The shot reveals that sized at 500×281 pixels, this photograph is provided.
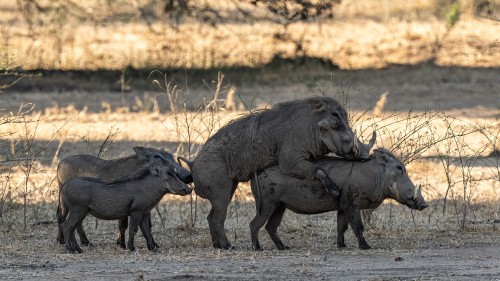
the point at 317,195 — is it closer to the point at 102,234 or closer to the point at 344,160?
the point at 344,160

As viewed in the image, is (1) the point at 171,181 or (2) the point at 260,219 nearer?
(1) the point at 171,181

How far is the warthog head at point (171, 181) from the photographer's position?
10.7 m

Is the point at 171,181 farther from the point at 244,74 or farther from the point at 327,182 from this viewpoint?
the point at 244,74

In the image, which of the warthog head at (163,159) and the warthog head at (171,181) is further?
the warthog head at (163,159)

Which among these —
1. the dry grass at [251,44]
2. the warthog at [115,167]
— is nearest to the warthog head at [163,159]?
the warthog at [115,167]

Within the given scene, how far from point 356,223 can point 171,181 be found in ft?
5.67

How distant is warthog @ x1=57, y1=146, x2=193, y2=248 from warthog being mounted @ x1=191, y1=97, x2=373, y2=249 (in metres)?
0.30

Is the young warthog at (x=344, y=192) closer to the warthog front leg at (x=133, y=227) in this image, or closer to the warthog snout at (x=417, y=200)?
the warthog snout at (x=417, y=200)

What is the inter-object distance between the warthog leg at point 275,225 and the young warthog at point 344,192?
188mm

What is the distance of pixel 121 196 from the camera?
10.6m

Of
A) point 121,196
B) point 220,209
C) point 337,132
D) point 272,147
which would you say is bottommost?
point 220,209

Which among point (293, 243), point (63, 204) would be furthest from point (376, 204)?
point (63, 204)

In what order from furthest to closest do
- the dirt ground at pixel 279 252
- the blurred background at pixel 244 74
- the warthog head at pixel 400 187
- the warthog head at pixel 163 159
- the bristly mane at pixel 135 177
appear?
the blurred background at pixel 244 74 → the warthog head at pixel 163 159 → the warthog head at pixel 400 187 → the bristly mane at pixel 135 177 → the dirt ground at pixel 279 252

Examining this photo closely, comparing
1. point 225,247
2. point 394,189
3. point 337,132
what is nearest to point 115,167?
point 225,247
